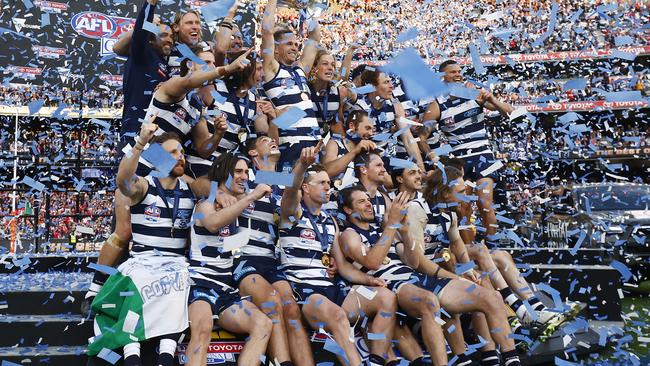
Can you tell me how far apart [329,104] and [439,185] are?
1.03 meters

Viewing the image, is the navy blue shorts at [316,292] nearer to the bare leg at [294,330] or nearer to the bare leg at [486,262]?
the bare leg at [294,330]

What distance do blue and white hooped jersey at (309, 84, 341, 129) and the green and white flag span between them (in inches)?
78.6

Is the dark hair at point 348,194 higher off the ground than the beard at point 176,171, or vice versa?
the beard at point 176,171

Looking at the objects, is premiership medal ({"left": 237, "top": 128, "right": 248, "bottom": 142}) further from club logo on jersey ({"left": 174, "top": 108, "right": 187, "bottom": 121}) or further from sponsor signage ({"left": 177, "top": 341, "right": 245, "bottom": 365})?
sponsor signage ({"left": 177, "top": 341, "right": 245, "bottom": 365})

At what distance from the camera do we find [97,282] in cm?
393

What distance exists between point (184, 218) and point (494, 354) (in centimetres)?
196

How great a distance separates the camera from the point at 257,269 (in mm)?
3904

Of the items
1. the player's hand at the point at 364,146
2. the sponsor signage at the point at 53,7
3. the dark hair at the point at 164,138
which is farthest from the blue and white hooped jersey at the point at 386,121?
the sponsor signage at the point at 53,7

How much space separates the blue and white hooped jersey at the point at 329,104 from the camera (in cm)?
514

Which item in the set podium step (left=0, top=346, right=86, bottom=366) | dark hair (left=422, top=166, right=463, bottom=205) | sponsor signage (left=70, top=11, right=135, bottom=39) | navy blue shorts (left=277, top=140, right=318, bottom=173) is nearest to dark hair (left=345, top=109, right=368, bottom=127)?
navy blue shorts (left=277, top=140, right=318, bottom=173)

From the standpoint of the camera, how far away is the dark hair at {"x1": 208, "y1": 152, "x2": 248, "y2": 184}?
3.90m

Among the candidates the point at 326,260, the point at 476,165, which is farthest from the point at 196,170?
the point at 476,165

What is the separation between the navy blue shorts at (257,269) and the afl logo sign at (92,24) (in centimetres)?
1022

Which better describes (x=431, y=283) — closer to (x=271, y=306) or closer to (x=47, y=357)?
(x=271, y=306)
